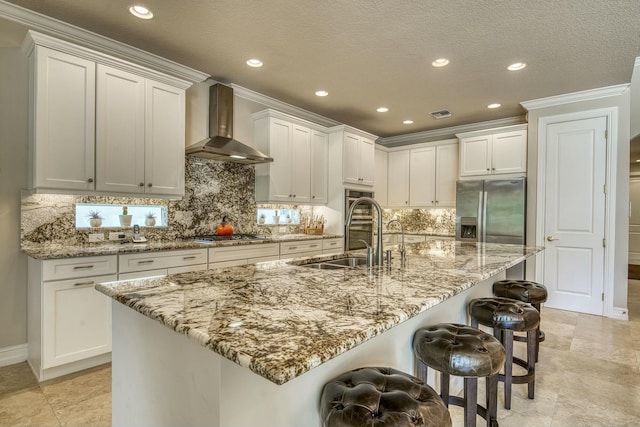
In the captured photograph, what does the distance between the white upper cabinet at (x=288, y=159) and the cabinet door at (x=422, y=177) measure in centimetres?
198

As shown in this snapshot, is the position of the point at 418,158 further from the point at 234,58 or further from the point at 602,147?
the point at 234,58

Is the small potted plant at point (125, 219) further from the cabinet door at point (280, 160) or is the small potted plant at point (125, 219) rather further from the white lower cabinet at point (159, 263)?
the cabinet door at point (280, 160)

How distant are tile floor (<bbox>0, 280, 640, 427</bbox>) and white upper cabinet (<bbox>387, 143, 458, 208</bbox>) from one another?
296 centimetres

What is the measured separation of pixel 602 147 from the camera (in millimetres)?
4023

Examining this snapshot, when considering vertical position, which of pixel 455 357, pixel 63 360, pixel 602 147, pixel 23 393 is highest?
pixel 602 147

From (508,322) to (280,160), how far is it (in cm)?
318

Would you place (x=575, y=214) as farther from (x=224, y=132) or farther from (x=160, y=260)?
(x=160, y=260)

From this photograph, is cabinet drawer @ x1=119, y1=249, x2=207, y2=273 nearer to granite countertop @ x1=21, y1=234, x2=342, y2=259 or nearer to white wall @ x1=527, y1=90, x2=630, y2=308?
granite countertop @ x1=21, y1=234, x2=342, y2=259

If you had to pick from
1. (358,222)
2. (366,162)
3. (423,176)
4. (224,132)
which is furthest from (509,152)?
(224,132)

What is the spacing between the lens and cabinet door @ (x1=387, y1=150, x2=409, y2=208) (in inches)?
239

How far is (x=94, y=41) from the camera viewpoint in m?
2.91

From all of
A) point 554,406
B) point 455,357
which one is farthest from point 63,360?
point 554,406

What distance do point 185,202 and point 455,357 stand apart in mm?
3179

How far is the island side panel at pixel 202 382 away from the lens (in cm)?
92
